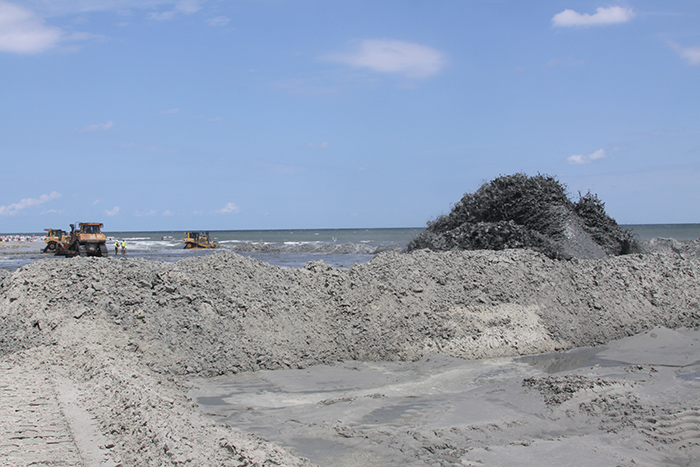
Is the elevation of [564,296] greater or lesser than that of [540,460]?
greater

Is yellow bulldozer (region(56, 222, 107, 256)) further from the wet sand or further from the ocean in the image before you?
the wet sand

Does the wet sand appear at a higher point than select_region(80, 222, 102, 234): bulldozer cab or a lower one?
lower

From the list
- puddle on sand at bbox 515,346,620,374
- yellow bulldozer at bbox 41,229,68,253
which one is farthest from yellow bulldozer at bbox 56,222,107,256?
puddle on sand at bbox 515,346,620,374

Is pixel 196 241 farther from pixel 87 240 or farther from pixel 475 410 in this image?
pixel 475 410

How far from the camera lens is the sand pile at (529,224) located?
532 inches

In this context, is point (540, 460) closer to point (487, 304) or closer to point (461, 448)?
point (461, 448)

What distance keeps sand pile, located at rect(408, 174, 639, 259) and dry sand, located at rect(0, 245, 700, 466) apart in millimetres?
1657

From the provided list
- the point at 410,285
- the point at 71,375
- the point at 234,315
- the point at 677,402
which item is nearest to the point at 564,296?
the point at 410,285

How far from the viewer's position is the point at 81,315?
8.28 metres

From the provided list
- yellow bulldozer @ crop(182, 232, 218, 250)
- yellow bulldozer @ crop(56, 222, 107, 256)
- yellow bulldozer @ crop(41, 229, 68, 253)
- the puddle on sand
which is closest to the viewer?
the puddle on sand

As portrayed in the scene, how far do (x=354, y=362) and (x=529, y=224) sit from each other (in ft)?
27.5

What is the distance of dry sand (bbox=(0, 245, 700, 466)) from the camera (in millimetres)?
4930

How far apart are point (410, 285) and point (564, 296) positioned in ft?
10.2

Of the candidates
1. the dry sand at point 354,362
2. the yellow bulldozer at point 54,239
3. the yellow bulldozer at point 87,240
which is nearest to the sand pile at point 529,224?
the dry sand at point 354,362
